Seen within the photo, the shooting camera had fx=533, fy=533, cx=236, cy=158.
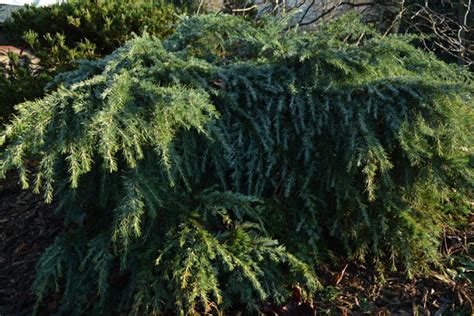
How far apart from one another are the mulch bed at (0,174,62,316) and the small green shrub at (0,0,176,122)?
1.00 m

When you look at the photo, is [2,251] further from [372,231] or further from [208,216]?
[372,231]

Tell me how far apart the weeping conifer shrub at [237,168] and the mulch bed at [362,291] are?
0.11 meters

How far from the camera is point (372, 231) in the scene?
290cm

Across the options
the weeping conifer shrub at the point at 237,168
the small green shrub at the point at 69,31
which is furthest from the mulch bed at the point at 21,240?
the small green shrub at the point at 69,31

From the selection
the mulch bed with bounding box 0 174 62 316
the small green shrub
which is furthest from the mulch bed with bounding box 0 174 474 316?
the small green shrub

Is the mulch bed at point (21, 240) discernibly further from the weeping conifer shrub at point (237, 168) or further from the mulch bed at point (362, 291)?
the weeping conifer shrub at point (237, 168)

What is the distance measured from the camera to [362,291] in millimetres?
2922

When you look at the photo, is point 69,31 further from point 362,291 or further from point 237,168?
point 362,291

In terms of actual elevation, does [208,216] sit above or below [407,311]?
above

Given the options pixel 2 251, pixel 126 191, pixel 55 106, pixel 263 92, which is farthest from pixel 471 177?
pixel 2 251

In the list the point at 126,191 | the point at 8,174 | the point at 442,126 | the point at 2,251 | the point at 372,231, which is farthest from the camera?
the point at 8,174

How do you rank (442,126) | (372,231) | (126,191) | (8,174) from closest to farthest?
1. (126,191)
2. (442,126)
3. (372,231)
4. (8,174)

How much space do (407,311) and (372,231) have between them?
451 millimetres

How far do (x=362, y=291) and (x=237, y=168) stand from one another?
96 cm
